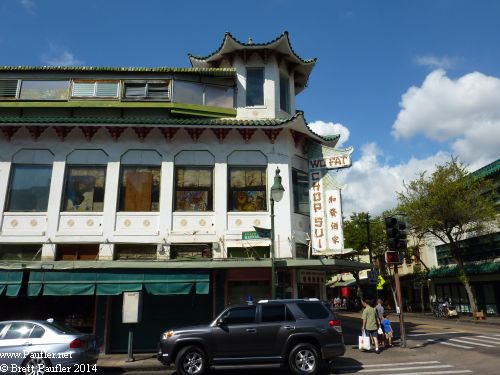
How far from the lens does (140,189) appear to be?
16.3 metres

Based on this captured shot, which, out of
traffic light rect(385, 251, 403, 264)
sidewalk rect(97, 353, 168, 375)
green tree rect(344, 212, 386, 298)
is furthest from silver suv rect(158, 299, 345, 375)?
green tree rect(344, 212, 386, 298)

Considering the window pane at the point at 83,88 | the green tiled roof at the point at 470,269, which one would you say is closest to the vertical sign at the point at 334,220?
the window pane at the point at 83,88

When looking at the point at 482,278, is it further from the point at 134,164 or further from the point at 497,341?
the point at 134,164

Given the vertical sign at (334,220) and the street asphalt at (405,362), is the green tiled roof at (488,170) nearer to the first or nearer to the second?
the street asphalt at (405,362)

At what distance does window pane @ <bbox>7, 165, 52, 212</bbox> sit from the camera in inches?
631

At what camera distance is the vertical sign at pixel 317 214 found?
1598 cm

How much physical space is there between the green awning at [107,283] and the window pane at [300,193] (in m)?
5.29

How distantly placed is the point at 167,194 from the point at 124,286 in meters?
3.97

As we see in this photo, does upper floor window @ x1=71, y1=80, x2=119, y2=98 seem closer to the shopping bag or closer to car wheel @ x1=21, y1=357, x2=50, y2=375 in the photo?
car wheel @ x1=21, y1=357, x2=50, y2=375

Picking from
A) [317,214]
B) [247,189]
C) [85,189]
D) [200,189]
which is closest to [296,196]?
[317,214]

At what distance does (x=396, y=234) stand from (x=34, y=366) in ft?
39.2

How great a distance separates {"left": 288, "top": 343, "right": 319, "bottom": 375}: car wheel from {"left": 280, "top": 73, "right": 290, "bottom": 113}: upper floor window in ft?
37.6

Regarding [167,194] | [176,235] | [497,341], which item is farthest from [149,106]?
[497,341]

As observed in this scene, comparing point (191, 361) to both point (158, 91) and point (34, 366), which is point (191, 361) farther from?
point (158, 91)
